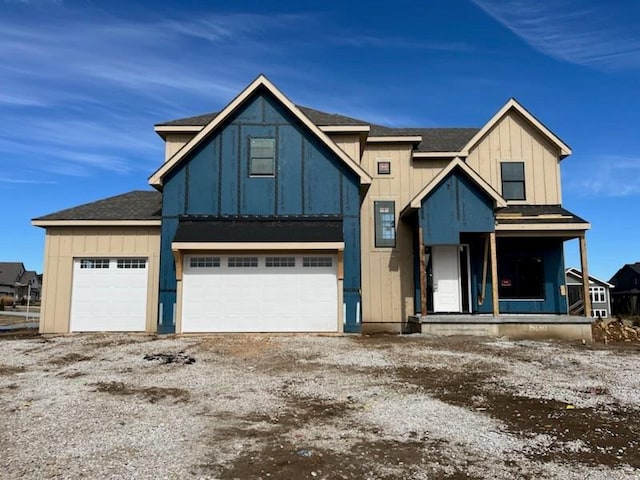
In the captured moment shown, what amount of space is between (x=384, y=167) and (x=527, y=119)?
5.62m

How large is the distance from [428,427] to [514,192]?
13.9 meters

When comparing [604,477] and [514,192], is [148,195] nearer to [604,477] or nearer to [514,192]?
[514,192]

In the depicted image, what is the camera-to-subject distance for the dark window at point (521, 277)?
17062mm

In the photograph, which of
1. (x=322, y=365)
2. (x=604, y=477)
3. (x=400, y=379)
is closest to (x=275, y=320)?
(x=322, y=365)

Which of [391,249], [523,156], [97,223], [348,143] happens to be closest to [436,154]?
[348,143]

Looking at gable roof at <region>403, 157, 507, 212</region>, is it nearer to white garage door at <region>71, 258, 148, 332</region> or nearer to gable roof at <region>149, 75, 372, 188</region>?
gable roof at <region>149, 75, 372, 188</region>

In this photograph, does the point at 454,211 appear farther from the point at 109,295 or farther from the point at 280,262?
the point at 109,295

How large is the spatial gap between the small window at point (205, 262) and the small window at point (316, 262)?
270 centimetres

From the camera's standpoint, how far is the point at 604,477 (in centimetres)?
429

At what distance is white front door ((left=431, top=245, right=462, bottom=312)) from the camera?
16.4 meters

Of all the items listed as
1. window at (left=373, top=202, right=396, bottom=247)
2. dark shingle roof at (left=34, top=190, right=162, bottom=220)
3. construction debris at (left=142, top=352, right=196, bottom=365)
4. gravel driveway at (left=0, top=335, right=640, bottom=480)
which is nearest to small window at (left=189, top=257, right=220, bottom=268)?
A: dark shingle roof at (left=34, top=190, right=162, bottom=220)

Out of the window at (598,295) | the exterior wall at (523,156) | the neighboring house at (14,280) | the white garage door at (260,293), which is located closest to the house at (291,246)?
the white garage door at (260,293)

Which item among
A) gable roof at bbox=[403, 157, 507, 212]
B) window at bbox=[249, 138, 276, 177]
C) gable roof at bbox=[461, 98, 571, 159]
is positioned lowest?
gable roof at bbox=[403, 157, 507, 212]

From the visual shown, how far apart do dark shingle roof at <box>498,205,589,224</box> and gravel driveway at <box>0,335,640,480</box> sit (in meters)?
5.47
